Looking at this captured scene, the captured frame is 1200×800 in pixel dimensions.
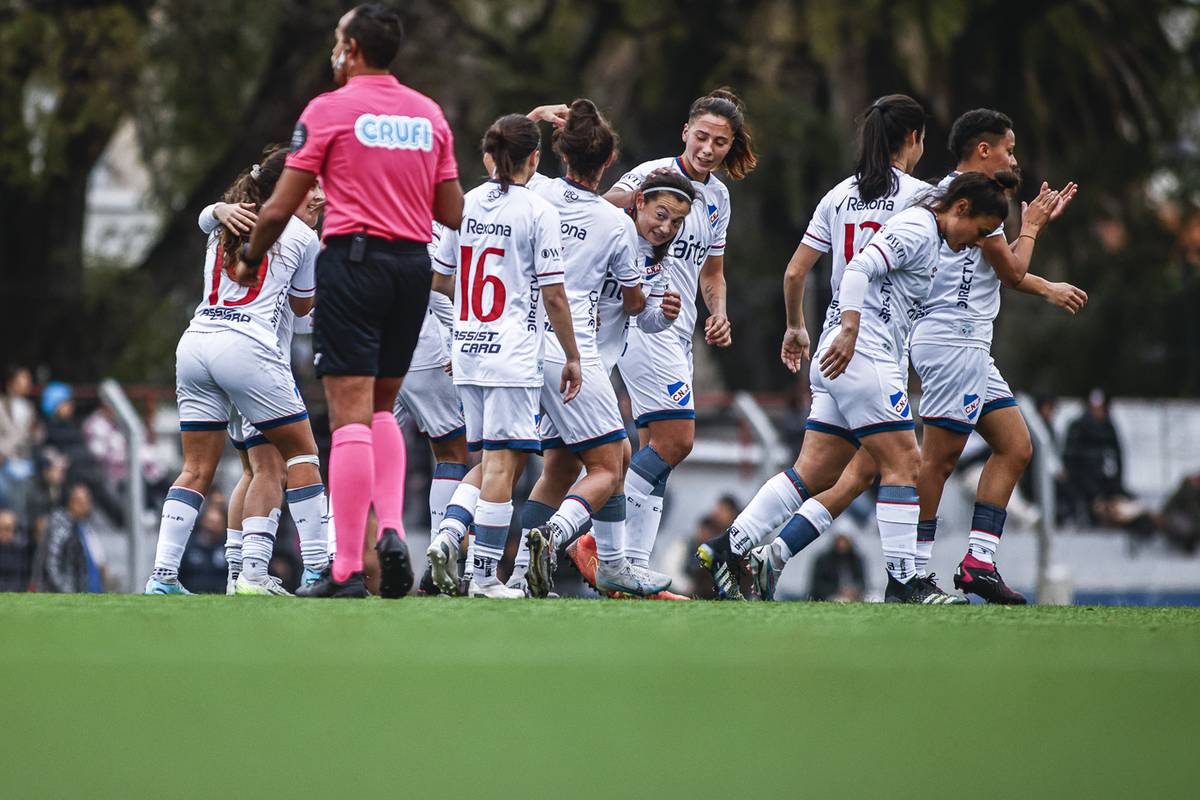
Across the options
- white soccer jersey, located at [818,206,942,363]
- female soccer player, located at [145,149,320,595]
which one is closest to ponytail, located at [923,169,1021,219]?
white soccer jersey, located at [818,206,942,363]

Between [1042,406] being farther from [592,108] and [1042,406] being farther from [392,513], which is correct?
[392,513]

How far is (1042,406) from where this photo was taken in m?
16.2

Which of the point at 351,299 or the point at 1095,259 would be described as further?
the point at 1095,259

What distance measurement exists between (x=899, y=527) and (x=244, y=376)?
3.09m

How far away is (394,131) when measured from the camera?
23.0 ft

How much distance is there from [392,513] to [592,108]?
2247 mm

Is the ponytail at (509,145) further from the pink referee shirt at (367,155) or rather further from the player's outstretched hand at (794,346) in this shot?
the player's outstretched hand at (794,346)

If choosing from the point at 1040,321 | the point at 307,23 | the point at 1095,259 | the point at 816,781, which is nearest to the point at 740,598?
the point at 816,781

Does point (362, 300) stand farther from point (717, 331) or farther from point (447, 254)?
point (717, 331)

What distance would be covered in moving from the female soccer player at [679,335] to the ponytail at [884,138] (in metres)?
0.68

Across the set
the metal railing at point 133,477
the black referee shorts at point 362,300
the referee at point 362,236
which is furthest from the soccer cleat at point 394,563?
the metal railing at point 133,477

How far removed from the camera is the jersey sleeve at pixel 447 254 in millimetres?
8539

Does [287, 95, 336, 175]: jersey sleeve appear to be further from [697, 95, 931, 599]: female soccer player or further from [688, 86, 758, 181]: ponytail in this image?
[697, 95, 931, 599]: female soccer player

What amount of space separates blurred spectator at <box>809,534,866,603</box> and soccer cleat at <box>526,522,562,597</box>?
7.47 meters
